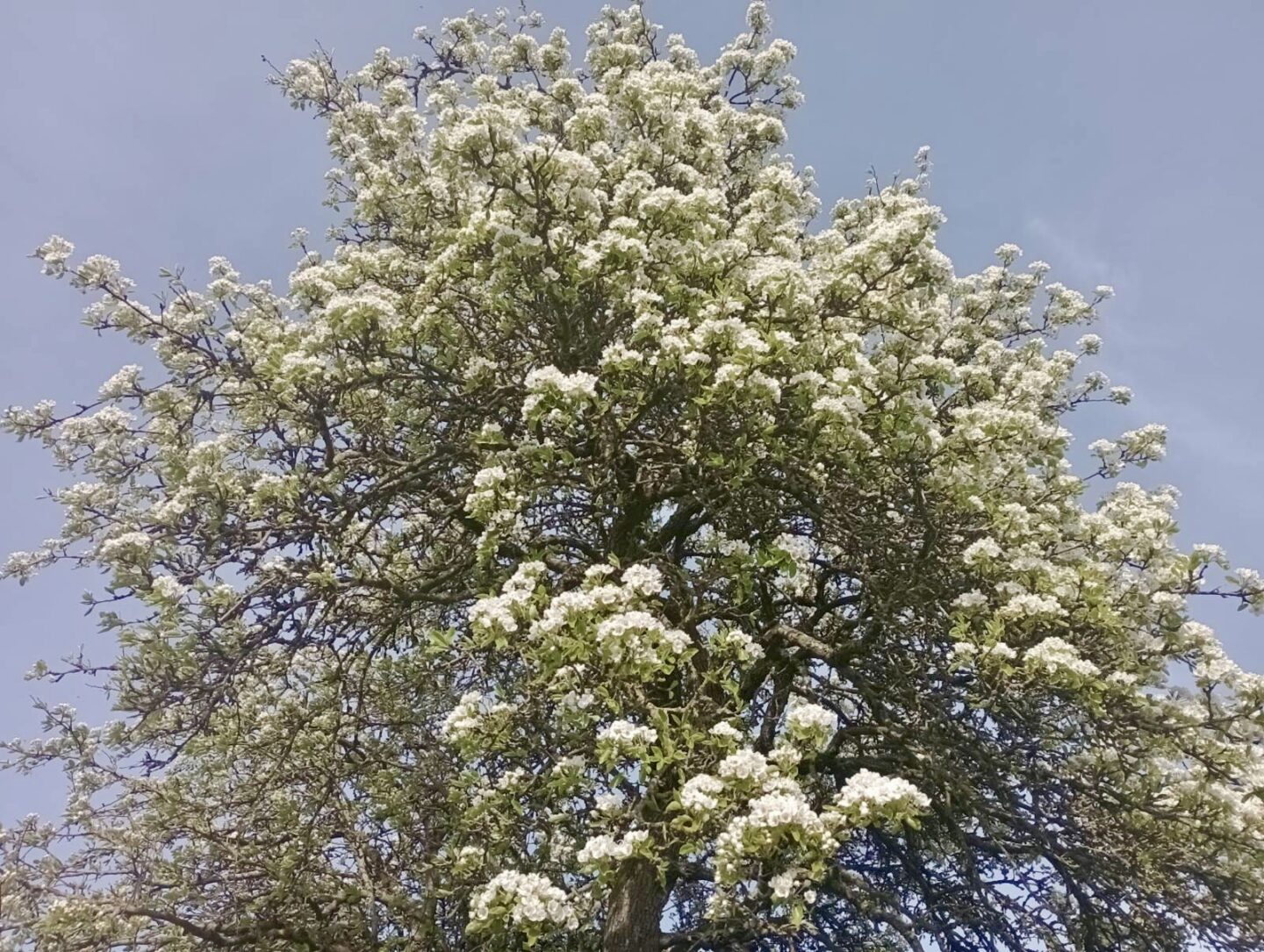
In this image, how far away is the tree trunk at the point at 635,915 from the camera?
27.3ft

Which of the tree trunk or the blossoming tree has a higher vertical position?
the blossoming tree

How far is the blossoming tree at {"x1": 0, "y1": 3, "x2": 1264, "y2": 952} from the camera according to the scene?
7.07 meters

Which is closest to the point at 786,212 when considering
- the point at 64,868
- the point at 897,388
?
the point at 897,388

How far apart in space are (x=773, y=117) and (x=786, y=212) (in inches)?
109

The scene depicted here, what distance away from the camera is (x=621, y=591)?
615 centimetres

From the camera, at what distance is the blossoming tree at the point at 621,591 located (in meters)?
7.07

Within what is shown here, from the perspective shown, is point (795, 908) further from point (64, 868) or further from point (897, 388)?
point (64, 868)

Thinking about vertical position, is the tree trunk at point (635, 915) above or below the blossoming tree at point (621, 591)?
below

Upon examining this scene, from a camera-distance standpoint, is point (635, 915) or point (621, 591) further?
point (635, 915)

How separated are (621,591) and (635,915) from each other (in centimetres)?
383

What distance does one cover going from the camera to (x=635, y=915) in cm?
838

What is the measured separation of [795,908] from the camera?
5.21 metres

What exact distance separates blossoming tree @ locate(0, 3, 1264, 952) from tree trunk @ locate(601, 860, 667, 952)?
5 cm

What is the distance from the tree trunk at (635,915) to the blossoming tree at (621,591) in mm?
47
